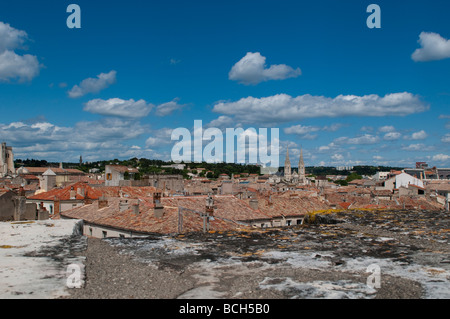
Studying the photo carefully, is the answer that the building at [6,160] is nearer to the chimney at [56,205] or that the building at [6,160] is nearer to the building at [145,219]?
the chimney at [56,205]

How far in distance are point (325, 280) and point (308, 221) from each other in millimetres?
8203

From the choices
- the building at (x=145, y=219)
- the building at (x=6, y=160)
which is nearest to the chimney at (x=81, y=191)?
the building at (x=145, y=219)

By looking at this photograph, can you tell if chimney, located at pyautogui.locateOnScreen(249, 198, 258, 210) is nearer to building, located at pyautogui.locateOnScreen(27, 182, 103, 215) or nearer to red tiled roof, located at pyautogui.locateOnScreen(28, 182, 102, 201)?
building, located at pyautogui.locateOnScreen(27, 182, 103, 215)

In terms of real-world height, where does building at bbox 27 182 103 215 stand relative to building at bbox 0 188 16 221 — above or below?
below

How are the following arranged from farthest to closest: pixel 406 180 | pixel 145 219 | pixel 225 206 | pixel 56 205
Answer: pixel 406 180, pixel 56 205, pixel 225 206, pixel 145 219

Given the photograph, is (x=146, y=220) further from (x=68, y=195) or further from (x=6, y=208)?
(x=68, y=195)

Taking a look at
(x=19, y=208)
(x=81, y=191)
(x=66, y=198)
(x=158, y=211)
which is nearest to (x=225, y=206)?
(x=158, y=211)

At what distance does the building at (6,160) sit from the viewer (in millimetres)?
123988

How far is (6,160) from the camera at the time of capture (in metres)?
133

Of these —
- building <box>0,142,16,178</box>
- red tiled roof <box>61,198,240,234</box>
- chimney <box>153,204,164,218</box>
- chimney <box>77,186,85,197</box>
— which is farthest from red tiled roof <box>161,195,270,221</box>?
building <box>0,142,16,178</box>

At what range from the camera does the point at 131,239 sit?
Answer: 33.4 ft

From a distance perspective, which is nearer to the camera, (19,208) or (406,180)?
(19,208)

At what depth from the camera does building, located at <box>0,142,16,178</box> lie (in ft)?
407
